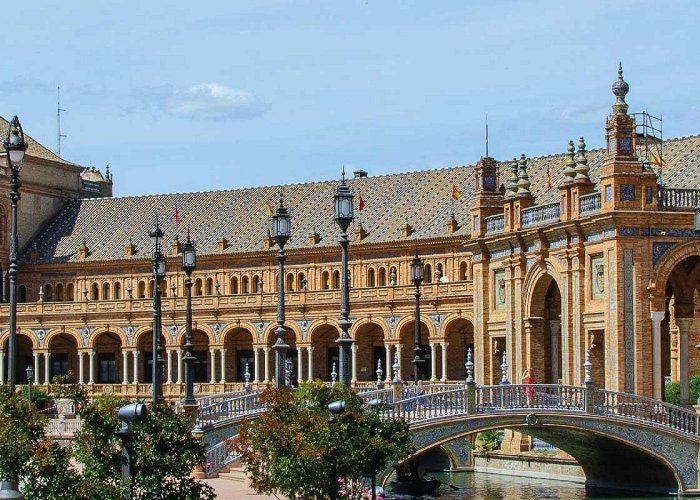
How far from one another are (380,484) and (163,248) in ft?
218

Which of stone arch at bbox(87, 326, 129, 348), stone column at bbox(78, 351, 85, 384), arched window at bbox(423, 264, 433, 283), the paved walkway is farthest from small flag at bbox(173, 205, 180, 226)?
the paved walkway

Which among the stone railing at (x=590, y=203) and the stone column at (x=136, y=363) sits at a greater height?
the stone railing at (x=590, y=203)

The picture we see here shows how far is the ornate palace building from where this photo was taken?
63750mm

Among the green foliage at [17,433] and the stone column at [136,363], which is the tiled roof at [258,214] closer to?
the stone column at [136,363]

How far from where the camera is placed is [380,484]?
53.9m

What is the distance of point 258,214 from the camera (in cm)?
11600

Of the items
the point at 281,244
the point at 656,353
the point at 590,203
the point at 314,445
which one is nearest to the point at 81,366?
the point at 590,203

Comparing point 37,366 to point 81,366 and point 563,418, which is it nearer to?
point 81,366

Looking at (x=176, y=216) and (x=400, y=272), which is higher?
(x=176, y=216)

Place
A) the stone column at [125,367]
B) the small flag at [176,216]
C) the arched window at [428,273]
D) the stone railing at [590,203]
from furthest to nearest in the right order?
the small flag at [176,216], the stone column at [125,367], the arched window at [428,273], the stone railing at [590,203]

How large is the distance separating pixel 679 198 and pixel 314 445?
26.1 meters

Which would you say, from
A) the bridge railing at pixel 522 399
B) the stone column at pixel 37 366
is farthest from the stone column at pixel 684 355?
the stone column at pixel 37 366

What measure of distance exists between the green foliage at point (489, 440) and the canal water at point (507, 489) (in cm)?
172

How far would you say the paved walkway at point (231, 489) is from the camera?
1923 inches
